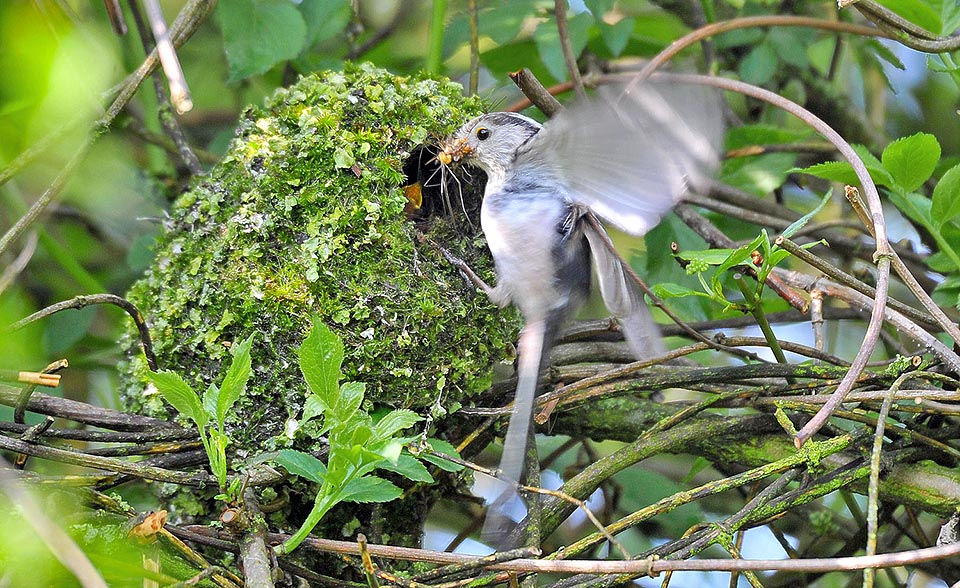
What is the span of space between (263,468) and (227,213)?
21.9 inches

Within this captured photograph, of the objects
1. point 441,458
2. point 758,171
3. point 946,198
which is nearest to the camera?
point 441,458

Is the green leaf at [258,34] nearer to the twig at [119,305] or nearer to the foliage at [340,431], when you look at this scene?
the twig at [119,305]

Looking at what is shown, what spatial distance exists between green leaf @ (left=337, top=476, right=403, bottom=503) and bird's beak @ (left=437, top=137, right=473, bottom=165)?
87 centimetres

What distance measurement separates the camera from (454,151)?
2.02m

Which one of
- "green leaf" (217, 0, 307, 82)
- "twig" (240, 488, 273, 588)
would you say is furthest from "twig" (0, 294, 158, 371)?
"green leaf" (217, 0, 307, 82)

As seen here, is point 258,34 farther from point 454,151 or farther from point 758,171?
point 758,171

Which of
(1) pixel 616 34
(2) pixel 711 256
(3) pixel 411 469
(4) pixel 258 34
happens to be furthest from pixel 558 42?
(3) pixel 411 469

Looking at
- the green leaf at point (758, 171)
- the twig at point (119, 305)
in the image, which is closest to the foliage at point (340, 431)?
the twig at point (119, 305)

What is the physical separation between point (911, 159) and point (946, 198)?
0.43 ft

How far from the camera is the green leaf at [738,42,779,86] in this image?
8.17ft

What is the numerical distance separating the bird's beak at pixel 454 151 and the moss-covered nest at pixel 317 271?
0.08 meters

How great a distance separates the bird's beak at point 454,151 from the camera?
2.02 metres

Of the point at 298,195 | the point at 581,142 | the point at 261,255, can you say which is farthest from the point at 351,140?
the point at 581,142

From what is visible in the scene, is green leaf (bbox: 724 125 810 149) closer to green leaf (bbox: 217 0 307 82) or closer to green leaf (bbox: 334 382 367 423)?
green leaf (bbox: 217 0 307 82)
